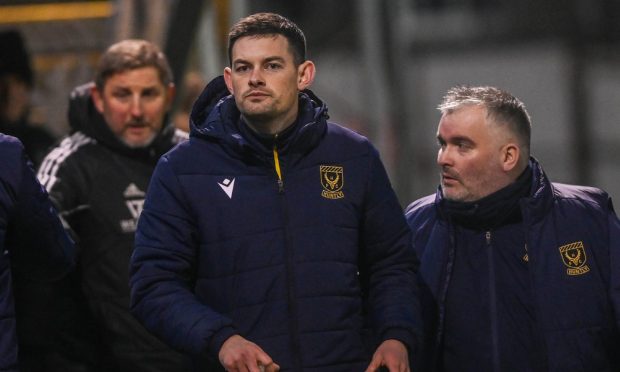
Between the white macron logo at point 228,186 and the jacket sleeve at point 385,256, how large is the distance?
1.29ft

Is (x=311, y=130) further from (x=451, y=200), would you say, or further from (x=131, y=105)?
(x=131, y=105)

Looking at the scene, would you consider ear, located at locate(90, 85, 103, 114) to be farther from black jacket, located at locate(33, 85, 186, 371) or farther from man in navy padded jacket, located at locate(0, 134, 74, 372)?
man in navy padded jacket, located at locate(0, 134, 74, 372)

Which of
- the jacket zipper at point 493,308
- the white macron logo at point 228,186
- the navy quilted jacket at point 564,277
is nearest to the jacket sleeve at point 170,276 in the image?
the white macron logo at point 228,186

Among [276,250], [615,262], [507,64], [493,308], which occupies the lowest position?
[507,64]

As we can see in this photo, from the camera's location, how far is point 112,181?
5688 millimetres

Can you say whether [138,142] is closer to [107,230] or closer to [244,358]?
[107,230]

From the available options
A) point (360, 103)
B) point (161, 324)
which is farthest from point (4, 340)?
point (360, 103)

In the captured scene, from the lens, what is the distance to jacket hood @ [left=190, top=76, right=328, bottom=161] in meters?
4.43

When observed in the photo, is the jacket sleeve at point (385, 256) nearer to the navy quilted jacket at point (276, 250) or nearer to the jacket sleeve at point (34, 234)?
the navy quilted jacket at point (276, 250)

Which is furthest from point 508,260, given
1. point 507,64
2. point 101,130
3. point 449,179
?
point 507,64

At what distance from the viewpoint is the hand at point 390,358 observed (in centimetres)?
429

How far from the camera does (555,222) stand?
488cm

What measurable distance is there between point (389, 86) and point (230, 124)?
697cm

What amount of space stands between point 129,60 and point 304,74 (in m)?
1.43
